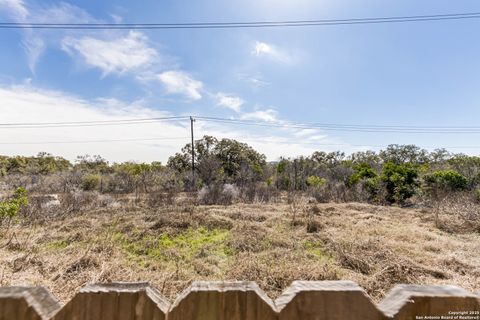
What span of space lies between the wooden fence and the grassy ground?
2258 millimetres

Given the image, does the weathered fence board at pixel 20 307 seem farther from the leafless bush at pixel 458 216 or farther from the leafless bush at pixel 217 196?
the leafless bush at pixel 217 196

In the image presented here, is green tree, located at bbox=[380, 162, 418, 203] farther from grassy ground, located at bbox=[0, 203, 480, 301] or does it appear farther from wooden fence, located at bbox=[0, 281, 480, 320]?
wooden fence, located at bbox=[0, 281, 480, 320]

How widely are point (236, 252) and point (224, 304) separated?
4.19 metres

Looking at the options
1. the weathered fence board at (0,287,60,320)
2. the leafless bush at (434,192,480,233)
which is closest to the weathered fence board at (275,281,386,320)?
the weathered fence board at (0,287,60,320)

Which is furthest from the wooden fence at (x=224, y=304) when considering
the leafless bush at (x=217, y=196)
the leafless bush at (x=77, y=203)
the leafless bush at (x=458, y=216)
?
the leafless bush at (x=217, y=196)

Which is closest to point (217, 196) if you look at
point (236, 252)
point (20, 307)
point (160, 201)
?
point (160, 201)

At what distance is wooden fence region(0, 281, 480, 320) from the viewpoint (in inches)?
22.2

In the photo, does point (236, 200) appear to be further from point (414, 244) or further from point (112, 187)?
point (112, 187)

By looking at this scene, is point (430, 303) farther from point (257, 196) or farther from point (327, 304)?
point (257, 196)

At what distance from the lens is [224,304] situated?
0.57 m

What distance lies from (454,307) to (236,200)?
1123 centimetres

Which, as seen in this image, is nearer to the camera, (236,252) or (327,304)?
(327,304)

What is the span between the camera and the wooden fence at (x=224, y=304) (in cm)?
56

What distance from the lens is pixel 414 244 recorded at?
4.96 meters
